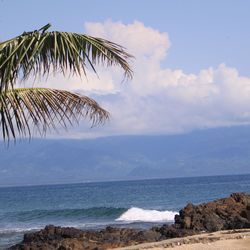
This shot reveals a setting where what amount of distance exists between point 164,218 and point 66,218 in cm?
862

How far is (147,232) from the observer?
19.5 meters

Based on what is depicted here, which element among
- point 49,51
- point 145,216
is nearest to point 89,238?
point 49,51

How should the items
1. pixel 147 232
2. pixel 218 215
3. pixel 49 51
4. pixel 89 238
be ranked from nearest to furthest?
pixel 49 51, pixel 89 238, pixel 147 232, pixel 218 215


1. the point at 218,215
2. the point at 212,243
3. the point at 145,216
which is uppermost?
the point at 218,215

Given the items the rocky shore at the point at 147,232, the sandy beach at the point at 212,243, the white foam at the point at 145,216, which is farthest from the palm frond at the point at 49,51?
the white foam at the point at 145,216

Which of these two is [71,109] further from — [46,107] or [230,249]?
[230,249]

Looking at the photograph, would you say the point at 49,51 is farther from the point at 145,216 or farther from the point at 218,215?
the point at 145,216

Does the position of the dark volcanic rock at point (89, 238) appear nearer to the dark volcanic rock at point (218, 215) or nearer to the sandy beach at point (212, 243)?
the dark volcanic rock at point (218, 215)

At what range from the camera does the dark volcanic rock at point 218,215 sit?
19.9m

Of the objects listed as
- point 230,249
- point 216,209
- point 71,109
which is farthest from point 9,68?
point 216,209

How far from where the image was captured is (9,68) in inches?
268

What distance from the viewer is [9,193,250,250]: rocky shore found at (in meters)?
17.8

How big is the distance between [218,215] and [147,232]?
317cm

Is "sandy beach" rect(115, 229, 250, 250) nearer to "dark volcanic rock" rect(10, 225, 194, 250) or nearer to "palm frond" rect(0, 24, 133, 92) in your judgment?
"dark volcanic rock" rect(10, 225, 194, 250)
